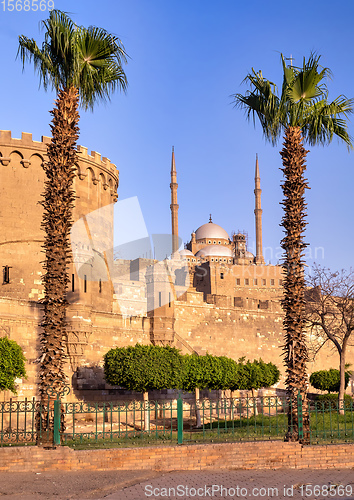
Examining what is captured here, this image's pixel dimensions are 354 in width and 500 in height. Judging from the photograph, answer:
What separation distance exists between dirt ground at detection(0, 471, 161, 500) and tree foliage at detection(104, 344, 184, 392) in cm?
1198

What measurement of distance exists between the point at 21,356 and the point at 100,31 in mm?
10794

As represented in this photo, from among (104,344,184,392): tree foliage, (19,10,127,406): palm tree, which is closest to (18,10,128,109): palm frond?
(19,10,127,406): palm tree

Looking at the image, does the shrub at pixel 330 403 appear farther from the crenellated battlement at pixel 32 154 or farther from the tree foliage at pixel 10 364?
the crenellated battlement at pixel 32 154

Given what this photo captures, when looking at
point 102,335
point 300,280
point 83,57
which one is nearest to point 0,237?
point 102,335

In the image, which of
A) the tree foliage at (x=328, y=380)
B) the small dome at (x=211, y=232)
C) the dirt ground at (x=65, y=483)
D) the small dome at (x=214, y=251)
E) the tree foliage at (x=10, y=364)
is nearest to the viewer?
the dirt ground at (x=65, y=483)

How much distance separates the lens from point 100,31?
42.4 feet

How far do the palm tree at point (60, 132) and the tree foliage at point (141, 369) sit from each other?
10283 millimetres

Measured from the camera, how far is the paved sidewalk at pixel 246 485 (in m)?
8.55

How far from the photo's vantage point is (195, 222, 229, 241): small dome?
7075cm

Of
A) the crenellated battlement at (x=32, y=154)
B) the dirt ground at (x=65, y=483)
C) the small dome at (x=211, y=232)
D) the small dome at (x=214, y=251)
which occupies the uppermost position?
the small dome at (x=211, y=232)

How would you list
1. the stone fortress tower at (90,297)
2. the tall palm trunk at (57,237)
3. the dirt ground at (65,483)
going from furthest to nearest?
1. the stone fortress tower at (90,297)
2. the tall palm trunk at (57,237)
3. the dirt ground at (65,483)

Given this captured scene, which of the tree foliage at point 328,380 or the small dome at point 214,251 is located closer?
the tree foliage at point 328,380

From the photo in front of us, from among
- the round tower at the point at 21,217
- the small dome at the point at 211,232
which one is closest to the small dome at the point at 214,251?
the small dome at the point at 211,232

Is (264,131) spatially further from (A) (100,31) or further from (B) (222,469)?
(B) (222,469)
